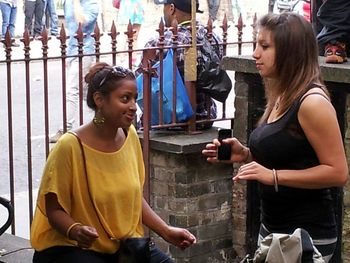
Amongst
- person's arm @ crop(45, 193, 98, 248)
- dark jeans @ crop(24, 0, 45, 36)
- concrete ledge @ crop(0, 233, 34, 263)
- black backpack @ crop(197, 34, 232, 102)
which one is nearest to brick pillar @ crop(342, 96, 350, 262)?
black backpack @ crop(197, 34, 232, 102)

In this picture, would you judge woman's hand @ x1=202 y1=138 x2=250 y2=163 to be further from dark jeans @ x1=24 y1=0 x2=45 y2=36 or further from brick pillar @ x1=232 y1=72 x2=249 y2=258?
dark jeans @ x1=24 y1=0 x2=45 y2=36

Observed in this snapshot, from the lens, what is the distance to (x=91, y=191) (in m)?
3.65

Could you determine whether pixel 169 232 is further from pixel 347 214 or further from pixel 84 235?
pixel 347 214

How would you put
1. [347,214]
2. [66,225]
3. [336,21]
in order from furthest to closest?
1. [336,21]
2. [347,214]
3. [66,225]

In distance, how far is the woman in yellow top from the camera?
11.9ft

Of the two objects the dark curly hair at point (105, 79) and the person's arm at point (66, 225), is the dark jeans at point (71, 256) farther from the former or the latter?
the dark curly hair at point (105, 79)

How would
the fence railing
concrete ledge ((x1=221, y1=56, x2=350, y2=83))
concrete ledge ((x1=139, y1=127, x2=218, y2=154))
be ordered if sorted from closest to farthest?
1. concrete ledge ((x1=221, y1=56, x2=350, y2=83))
2. the fence railing
3. concrete ledge ((x1=139, y1=127, x2=218, y2=154))

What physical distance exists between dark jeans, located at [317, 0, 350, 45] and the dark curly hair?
2139mm

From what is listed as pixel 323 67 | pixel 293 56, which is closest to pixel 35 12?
pixel 323 67

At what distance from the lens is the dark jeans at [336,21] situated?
18.1ft

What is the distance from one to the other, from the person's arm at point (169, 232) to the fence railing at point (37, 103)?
86cm

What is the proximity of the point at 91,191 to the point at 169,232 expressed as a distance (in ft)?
1.38

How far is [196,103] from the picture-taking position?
6270 mm

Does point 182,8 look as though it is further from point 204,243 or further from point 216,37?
point 204,243
